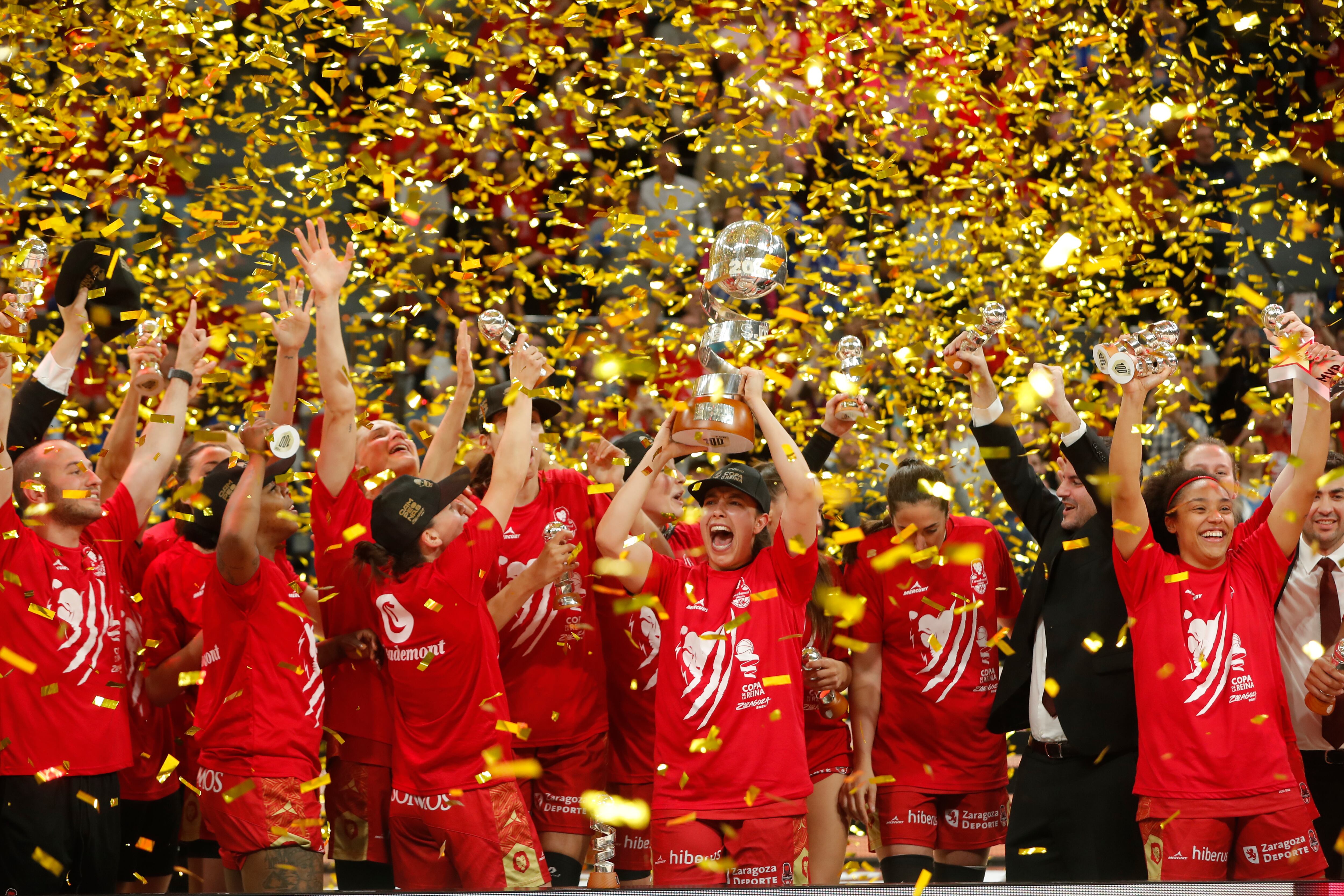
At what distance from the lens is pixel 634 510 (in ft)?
11.6

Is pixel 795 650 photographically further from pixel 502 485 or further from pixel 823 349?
pixel 823 349

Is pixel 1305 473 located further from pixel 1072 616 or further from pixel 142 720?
pixel 142 720

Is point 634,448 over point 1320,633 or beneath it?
over

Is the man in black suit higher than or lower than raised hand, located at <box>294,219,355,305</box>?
lower

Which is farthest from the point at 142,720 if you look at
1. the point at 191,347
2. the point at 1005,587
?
the point at 1005,587

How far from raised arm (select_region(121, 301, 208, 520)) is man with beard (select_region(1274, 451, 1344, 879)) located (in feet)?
11.8

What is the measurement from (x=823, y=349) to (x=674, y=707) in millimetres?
2822

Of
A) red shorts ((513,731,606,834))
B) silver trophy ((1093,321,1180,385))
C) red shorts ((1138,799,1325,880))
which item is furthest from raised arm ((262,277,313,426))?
red shorts ((1138,799,1325,880))

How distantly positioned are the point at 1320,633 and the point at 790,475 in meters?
1.79

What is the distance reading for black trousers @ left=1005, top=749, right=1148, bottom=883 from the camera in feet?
11.8

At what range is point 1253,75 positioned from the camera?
609 cm

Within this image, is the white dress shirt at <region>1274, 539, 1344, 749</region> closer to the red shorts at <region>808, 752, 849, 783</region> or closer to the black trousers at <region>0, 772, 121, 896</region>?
the red shorts at <region>808, 752, 849, 783</region>

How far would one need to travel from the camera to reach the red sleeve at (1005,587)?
4062 mm

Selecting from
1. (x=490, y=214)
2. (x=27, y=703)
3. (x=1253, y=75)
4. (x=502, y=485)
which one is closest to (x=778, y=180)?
(x=490, y=214)
